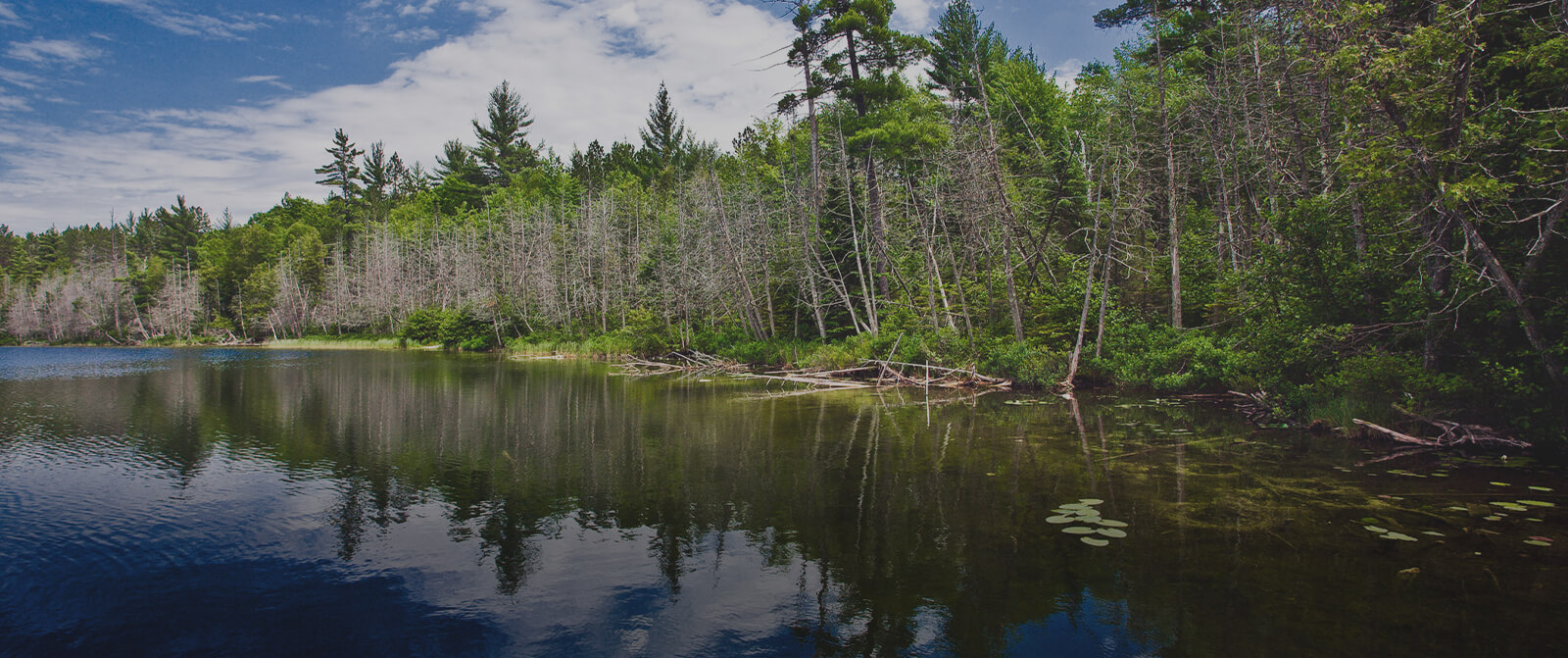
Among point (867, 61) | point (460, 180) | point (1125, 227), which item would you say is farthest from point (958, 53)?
point (460, 180)

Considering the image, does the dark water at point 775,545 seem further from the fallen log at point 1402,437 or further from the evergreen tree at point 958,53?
the evergreen tree at point 958,53

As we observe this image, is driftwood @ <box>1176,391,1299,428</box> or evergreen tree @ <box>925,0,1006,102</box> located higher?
evergreen tree @ <box>925,0,1006,102</box>

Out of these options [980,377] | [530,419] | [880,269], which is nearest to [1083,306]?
[980,377]

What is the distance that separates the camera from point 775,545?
652 cm

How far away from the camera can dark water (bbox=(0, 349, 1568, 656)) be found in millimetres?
4703

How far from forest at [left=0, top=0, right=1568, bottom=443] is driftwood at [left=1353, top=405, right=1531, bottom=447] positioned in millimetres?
341

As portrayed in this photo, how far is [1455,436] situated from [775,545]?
33.4 ft

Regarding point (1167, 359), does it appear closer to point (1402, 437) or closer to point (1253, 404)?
point (1253, 404)

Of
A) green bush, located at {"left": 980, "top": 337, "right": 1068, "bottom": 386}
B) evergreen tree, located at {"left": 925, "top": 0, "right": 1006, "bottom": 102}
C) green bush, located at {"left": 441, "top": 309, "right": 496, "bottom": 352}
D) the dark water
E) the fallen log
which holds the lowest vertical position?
the dark water

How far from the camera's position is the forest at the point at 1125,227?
9000 millimetres

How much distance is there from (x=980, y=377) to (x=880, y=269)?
8041 mm

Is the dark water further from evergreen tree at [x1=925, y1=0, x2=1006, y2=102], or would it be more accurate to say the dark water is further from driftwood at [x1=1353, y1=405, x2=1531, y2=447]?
evergreen tree at [x1=925, y1=0, x2=1006, y2=102]

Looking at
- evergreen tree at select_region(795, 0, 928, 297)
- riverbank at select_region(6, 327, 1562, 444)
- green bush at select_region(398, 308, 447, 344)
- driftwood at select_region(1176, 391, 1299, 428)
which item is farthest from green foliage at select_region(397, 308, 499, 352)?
driftwood at select_region(1176, 391, 1299, 428)

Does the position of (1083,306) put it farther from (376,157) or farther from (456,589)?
(376,157)
